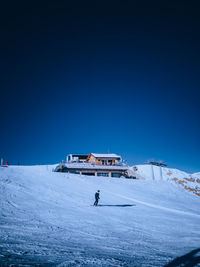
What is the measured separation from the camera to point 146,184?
108ft

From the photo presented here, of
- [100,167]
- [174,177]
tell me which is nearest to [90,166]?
[100,167]

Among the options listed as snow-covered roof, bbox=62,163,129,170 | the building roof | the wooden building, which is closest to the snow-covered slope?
snow-covered roof, bbox=62,163,129,170

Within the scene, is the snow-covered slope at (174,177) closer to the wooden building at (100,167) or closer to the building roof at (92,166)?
the building roof at (92,166)

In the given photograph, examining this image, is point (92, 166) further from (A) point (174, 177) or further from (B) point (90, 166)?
(A) point (174, 177)

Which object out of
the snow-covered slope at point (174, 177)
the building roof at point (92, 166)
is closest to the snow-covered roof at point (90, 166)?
the building roof at point (92, 166)

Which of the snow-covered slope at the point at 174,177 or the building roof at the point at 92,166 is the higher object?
the building roof at the point at 92,166

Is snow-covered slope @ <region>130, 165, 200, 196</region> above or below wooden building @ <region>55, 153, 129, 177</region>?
below

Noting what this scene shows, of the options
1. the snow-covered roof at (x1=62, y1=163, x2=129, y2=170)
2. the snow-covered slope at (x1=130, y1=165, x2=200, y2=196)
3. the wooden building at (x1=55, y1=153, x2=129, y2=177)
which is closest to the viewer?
the snow-covered slope at (x1=130, y1=165, x2=200, y2=196)

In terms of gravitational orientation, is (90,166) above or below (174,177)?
above

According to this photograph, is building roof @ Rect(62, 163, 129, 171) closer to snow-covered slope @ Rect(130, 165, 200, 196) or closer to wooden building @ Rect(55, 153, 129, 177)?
wooden building @ Rect(55, 153, 129, 177)

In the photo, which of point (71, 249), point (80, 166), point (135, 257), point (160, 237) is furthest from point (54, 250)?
point (80, 166)

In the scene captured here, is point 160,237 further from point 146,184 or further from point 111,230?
point 146,184

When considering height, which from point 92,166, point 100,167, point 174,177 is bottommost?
point 174,177

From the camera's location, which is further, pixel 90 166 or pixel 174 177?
pixel 174 177
